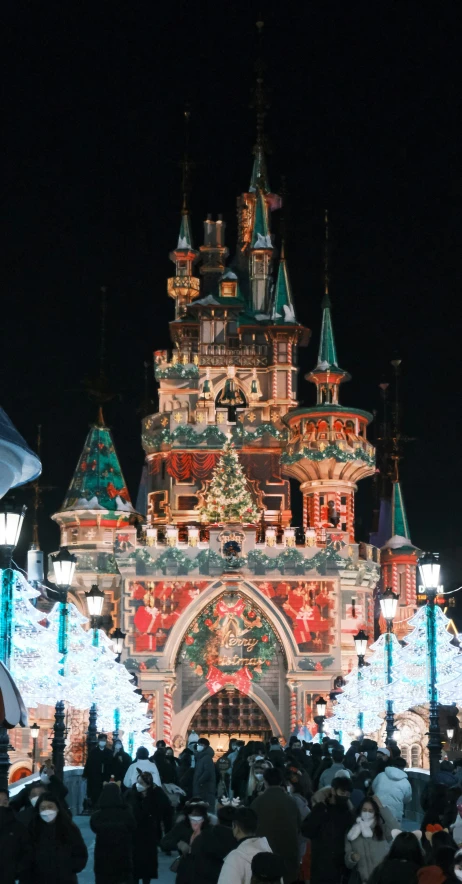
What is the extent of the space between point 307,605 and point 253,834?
49.3m

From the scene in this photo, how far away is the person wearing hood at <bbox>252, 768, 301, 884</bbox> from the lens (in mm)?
13508

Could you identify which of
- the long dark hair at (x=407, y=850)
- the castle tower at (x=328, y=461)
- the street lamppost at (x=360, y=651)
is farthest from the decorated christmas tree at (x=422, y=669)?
the castle tower at (x=328, y=461)

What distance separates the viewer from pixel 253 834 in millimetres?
10562

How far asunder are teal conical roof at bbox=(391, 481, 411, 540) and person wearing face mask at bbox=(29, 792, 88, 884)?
57.7 metres

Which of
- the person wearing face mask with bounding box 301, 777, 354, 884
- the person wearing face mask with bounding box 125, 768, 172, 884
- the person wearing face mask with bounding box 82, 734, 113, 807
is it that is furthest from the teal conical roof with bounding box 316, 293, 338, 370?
the person wearing face mask with bounding box 301, 777, 354, 884

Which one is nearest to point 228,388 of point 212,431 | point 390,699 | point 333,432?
point 212,431

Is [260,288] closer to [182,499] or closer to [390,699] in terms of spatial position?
[182,499]

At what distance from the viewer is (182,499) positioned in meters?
65.4

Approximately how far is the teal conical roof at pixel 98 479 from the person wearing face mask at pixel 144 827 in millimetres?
48774

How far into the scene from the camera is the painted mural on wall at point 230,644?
59156 millimetres

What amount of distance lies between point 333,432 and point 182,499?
7793 millimetres

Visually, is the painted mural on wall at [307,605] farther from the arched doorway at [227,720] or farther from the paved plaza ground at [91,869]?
the paved plaza ground at [91,869]

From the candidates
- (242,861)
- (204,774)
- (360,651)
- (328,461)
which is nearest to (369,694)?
(360,651)

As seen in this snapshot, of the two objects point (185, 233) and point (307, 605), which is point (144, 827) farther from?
point (185, 233)
